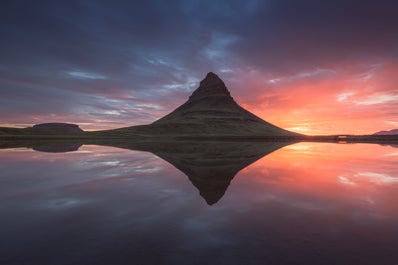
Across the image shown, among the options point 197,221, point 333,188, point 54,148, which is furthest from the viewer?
point 54,148

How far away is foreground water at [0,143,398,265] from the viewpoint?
23.1 ft

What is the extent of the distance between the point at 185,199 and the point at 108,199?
4125 millimetres

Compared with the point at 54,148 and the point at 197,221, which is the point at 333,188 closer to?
the point at 197,221

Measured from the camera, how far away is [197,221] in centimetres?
1006

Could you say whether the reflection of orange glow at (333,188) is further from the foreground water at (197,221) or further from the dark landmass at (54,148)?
the dark landmass at (54,148)

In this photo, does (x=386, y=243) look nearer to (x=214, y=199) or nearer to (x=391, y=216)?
(x=391, y=216)

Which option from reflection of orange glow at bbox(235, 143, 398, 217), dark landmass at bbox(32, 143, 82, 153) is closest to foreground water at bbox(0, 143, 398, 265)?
reflection of orange glow at bbox(235, 143, 398, 217)

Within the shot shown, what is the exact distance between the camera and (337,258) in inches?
271

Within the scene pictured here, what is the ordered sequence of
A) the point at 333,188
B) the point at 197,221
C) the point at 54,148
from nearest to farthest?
the point at 197,221
the point at 333,188
the point at 54,148

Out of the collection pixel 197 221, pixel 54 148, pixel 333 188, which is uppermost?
pixel 54 148

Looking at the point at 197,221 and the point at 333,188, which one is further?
the point at 333,188

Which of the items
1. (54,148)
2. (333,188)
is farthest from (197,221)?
(54,148)

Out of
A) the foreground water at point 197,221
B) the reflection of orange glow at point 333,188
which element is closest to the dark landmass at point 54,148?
the foreground water at point 197,221

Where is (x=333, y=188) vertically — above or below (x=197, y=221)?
above
